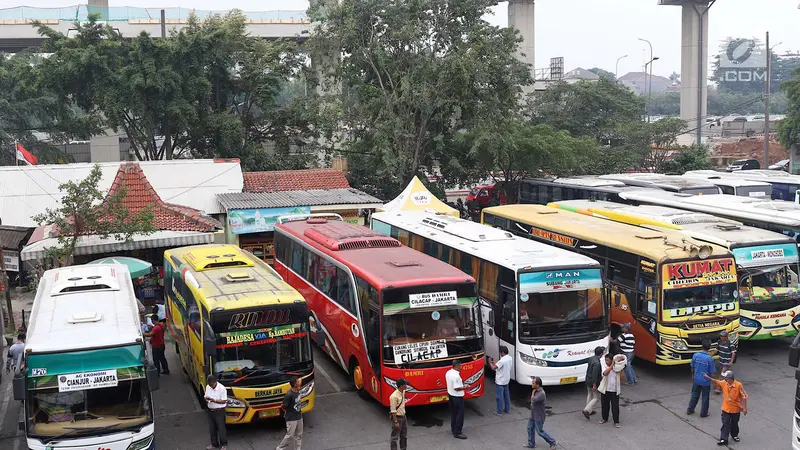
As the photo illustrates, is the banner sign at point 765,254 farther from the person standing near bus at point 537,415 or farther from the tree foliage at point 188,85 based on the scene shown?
the tree foliage at point 188,85

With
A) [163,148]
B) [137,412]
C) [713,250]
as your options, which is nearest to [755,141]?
[163,148]

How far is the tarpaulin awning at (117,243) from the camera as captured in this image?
64.4ft

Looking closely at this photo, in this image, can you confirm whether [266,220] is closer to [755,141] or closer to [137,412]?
[137,412]

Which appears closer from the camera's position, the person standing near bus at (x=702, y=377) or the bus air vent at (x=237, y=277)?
the person standing near bus at (x=702, y=377)

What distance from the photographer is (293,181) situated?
93.7ft

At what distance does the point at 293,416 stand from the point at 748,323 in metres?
10.4

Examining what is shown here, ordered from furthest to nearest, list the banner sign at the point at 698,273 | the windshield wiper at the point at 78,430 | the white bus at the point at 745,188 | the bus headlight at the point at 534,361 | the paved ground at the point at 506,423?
the white bus at the point at 745,188 → the banner sign at the point at 698,273 → the bus headlight at the point at 534,361 → the paved ground at the point at 506,423 → the windshield wiper at the point at 78,430

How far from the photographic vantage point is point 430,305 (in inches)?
527

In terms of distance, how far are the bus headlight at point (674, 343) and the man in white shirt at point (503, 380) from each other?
11.0ft

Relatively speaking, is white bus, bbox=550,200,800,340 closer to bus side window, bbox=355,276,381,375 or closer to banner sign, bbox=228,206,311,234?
bus side window, bbox=355,276,381,375

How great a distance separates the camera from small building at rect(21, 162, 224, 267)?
2027 cm

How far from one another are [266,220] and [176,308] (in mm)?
8584

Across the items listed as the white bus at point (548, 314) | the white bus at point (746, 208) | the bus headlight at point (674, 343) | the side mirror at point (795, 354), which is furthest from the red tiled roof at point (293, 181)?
the side mirror at point (795, 354)

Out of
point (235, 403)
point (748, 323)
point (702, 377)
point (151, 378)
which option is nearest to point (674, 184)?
point (748, 323)
